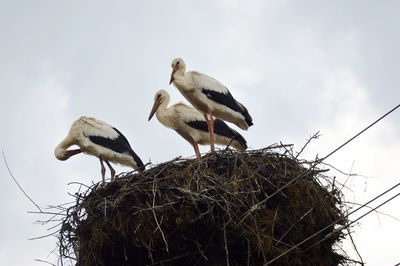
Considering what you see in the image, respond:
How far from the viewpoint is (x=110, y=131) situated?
9.23 metres

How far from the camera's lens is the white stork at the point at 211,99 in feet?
28.6

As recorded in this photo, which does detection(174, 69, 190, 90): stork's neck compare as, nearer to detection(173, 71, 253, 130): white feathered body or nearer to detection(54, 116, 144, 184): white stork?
detection(173, 71, 253, 130): white feathered body

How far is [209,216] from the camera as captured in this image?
5961mm

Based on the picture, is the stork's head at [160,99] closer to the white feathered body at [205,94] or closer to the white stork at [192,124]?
the white stork at [192,124]

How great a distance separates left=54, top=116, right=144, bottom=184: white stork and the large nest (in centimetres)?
228

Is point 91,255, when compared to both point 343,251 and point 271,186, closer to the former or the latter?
point 271,186

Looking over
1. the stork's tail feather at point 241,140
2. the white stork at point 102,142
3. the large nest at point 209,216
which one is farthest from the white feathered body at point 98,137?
the large nest at point 209,216

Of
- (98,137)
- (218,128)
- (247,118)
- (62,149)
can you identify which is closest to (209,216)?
(247,118)

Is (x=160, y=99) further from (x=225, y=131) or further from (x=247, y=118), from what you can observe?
(x=247, y=118)

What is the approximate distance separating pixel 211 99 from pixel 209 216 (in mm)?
3021

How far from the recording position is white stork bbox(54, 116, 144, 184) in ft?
29.8

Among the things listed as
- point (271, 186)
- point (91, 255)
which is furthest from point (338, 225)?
point (91, 255)

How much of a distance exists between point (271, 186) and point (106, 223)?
1666mm

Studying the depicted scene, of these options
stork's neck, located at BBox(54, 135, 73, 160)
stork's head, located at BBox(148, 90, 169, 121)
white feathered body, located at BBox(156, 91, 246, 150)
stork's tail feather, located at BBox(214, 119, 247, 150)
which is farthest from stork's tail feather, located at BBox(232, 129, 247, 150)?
stork's neck, located at BBox(54, 135, 73, 160)
